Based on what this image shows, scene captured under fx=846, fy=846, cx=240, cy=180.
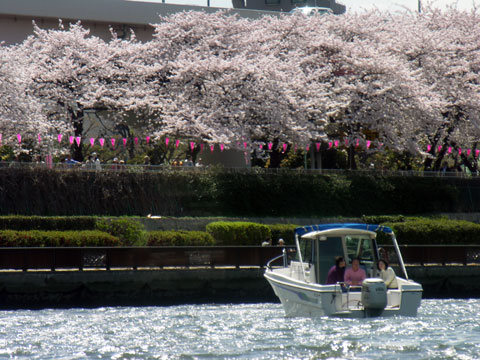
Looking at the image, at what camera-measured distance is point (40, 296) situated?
1116 inches

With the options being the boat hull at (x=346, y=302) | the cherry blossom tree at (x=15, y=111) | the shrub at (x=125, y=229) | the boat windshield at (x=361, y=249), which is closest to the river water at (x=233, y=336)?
the boat hull at (x=346, y=302)

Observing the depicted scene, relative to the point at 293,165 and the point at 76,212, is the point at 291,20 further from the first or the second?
the point at 76,212

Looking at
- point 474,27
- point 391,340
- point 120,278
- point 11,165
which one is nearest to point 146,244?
point 120,278

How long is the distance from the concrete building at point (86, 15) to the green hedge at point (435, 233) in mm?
36198

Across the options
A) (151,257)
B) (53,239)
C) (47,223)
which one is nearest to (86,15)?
(47,223)

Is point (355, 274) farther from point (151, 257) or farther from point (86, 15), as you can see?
point (86, 15)

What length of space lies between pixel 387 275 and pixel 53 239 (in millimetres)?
13427

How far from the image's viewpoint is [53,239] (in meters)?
31.3

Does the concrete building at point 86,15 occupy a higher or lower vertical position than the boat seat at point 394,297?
higher

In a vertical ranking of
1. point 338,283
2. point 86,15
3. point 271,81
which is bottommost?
point 338,283

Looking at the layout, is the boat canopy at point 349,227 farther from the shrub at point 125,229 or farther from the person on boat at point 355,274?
the shrub at point 125,229

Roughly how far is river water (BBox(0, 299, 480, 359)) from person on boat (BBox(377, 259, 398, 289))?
1.25 meters

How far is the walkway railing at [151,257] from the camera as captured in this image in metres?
28.5

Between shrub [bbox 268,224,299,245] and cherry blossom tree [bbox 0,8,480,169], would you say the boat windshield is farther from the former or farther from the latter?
cherry blossom tree [bbox 0,8,480,169]
